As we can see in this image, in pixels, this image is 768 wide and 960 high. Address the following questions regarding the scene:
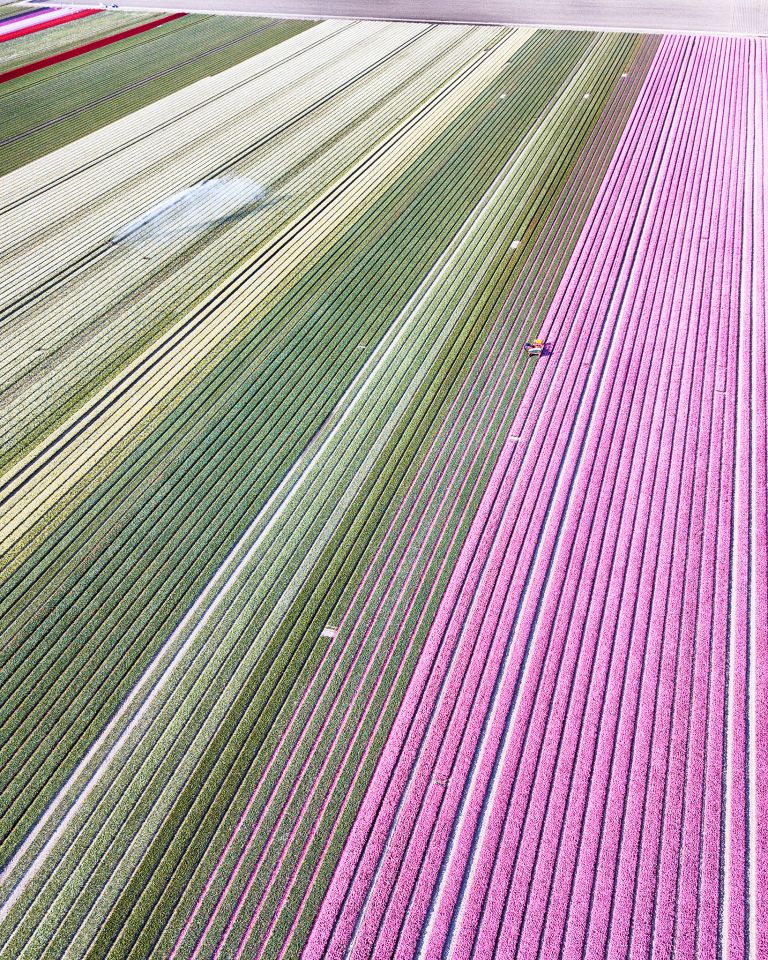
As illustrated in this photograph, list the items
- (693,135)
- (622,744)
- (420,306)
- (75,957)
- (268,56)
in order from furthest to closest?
(268,56)
(693,135)
(420,306)
(622,744)
(75,957)

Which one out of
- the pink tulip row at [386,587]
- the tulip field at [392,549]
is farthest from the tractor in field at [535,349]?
the tulip field at [392,549]

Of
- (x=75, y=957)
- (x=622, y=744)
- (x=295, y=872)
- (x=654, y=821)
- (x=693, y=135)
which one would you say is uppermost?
(x=693, y=135)

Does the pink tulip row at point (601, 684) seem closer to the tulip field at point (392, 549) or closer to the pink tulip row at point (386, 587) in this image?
the tulip field at point (392, 549)

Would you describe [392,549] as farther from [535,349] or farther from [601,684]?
[535,349]

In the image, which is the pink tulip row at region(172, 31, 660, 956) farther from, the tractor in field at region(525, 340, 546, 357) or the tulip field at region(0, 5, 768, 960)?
the tractor in field at region(525, 340, 546, 357)

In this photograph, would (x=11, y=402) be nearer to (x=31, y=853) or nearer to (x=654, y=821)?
(x=31, y=853)

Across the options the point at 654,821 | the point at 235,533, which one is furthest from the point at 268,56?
the point at 654,821

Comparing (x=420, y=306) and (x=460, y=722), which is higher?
(x=420, y=306)
